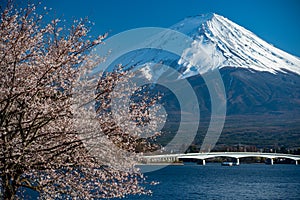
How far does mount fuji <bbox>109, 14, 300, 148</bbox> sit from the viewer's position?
10375 cm

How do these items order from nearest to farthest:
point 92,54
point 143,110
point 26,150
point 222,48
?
point 26,150 < point 143,110 < point 92,54 < point 222,48

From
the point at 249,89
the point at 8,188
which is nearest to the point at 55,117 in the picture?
the point at 8,188

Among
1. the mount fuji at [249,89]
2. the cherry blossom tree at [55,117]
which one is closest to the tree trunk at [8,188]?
the cherry blossom tree at [55,117]

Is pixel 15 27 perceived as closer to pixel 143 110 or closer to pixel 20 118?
pixel 20 118

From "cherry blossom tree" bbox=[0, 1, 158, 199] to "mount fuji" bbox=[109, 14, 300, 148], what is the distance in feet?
275

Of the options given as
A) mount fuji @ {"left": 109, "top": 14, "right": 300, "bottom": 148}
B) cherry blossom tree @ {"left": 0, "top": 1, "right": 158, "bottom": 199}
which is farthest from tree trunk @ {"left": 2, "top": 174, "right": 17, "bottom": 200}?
mount fuji @ {"left": 109, "top": 14, "right": 300, "bottom": 148}

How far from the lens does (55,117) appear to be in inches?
198

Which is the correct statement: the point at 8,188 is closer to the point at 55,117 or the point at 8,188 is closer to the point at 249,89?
the point at 55,117

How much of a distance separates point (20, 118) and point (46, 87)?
453 millimetres

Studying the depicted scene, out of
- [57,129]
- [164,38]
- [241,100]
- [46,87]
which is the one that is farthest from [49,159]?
[164,38]

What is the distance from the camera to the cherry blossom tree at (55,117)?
5020 mm

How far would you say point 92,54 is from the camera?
20.4ft

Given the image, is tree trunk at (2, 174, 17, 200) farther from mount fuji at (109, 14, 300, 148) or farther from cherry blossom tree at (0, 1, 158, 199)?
mount fuji at (109, 14, 300, 148)

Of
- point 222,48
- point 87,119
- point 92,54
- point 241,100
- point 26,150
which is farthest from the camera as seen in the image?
point 222,48
